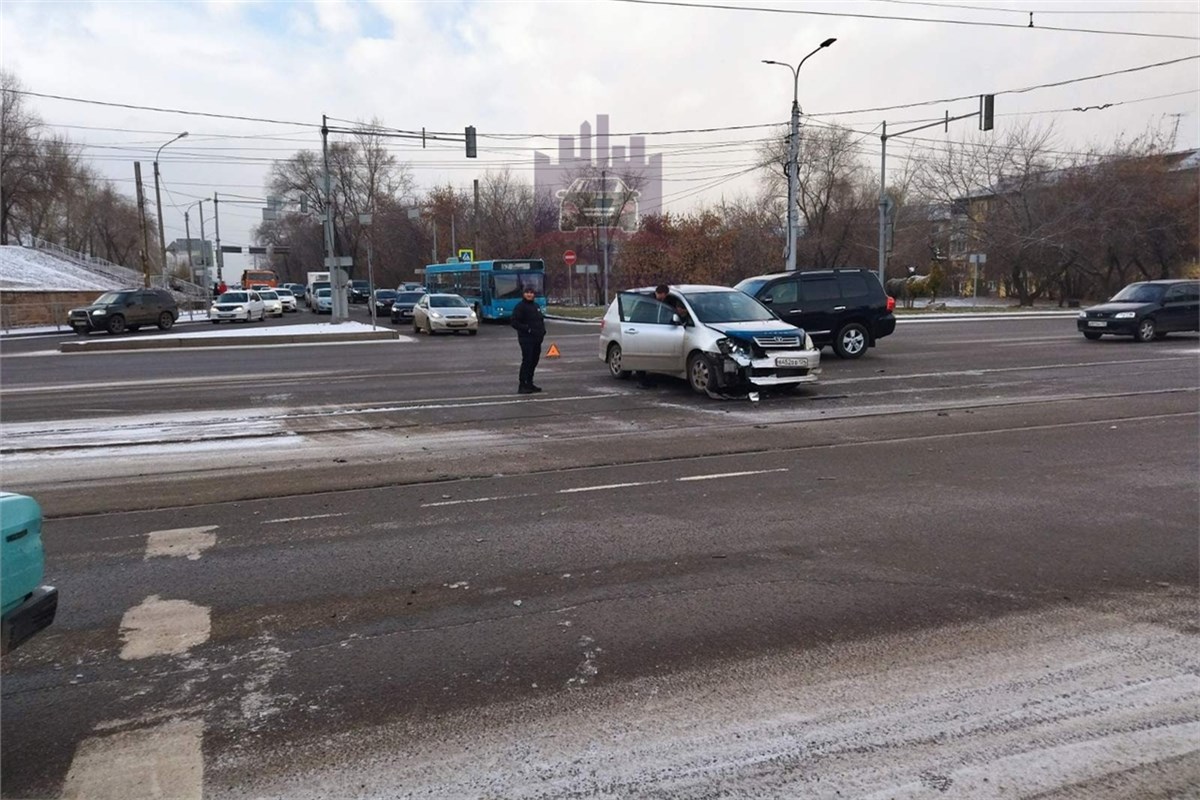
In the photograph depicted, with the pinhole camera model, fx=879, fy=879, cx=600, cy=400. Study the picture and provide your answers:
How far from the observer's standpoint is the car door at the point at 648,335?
1411cm

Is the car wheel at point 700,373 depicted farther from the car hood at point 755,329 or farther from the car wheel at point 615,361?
the car wheel at point 615,361

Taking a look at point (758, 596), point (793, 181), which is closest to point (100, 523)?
point (758, 596)

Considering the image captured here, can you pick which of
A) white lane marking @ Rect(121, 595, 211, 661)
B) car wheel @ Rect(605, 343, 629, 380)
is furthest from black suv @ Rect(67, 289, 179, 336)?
white lane marking @ Rect(121, 595, 211, 661)

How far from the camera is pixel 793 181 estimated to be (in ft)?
104

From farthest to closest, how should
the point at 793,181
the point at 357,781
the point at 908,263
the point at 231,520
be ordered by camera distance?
the point at 908,263 < the point at 793,181 < the point at 231,520 < the point at 357,781

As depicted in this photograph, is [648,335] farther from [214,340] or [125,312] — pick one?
[125,312]

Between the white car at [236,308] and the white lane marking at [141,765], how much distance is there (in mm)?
43021

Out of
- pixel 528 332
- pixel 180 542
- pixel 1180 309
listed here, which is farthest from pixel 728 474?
pixel 1180 309

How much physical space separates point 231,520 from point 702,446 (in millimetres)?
4989

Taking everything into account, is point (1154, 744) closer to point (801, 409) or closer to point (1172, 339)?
point (801, 409)

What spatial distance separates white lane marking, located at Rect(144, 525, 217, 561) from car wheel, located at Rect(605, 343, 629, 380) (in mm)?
9637

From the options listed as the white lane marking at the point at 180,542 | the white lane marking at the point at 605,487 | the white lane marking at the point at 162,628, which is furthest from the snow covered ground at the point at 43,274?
the white lane marking at the point at 162,628

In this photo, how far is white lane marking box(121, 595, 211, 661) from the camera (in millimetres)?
4570

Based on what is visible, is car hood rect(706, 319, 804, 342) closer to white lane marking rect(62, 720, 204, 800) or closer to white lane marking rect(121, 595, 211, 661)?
white lane marking rect(121, 595, 211, 661)
